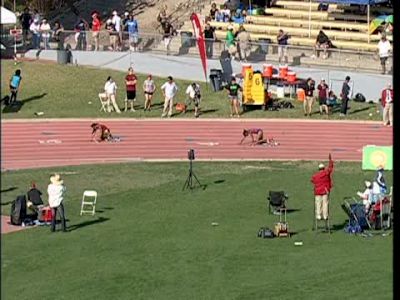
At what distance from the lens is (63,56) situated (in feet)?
133

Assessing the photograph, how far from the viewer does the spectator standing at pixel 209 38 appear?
40.0m

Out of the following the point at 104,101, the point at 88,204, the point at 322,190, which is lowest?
the point at 88,204

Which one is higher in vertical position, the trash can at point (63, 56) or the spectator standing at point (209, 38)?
the spectator standing at point (209, 38)

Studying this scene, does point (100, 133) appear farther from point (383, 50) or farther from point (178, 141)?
point (383, 50)

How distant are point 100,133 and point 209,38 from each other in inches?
442

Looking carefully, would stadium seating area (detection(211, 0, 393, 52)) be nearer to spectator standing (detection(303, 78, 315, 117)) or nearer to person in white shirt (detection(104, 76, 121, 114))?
spectator standing (detection(303, 78, 315, 117))

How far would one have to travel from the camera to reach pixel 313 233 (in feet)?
64.4

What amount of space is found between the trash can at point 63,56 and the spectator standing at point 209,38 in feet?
16.4

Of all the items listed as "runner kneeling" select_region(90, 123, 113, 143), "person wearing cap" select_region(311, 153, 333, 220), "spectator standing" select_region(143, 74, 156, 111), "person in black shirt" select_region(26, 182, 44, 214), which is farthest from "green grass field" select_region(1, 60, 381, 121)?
"person wearing cap" select_region(311, 153, 333, 220)

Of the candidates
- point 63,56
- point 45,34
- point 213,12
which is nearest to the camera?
point 63,56

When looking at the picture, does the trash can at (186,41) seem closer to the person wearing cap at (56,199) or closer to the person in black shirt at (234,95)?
the person in black shirt at (234,95)

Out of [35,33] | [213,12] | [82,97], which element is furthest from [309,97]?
[213,12]

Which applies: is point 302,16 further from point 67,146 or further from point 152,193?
point 152,193

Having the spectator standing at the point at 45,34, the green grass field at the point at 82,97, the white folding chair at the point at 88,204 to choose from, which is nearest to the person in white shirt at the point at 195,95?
the green grass field at the point at 82,97
